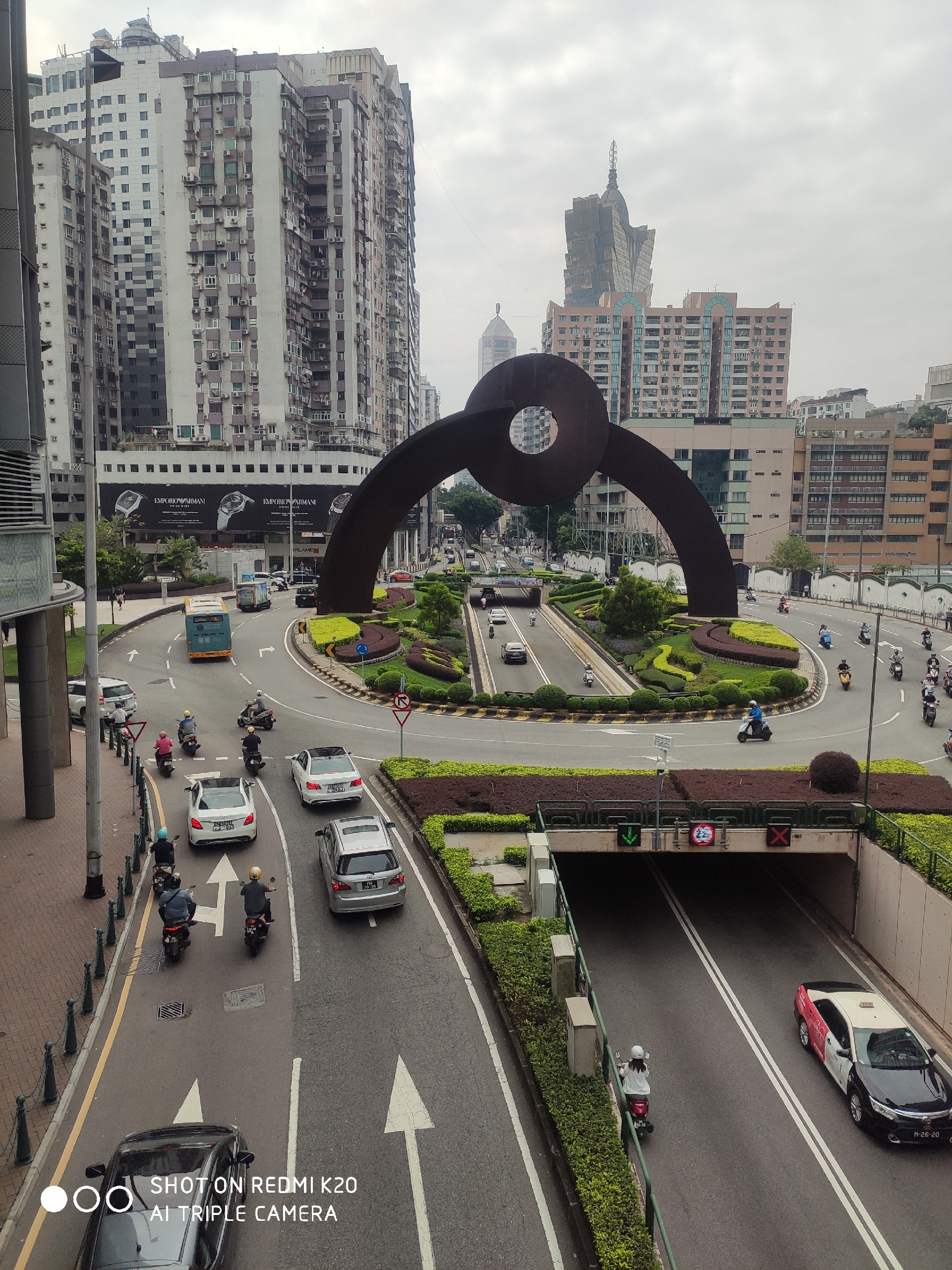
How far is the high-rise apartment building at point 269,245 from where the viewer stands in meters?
87.1

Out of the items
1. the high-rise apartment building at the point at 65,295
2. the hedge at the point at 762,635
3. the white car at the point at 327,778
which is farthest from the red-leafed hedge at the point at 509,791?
the high-rise apartment building at the point at 65,295

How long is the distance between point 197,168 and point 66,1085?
9706 centimetres

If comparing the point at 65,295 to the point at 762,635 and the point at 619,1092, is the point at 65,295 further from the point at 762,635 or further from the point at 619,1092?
the point at 619,1092

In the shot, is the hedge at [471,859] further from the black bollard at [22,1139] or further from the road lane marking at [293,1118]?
the black bollard at [22,1139]

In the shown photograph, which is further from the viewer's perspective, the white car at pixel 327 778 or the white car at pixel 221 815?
the white car at pixel 327 778

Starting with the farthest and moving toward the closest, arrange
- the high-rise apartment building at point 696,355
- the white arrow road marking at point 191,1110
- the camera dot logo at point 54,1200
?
the high-rise apartment building at point 696,355, the white arrow road marking at point 191,1110, the camera dot logo at point 54,1200

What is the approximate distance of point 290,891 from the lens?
1644cm

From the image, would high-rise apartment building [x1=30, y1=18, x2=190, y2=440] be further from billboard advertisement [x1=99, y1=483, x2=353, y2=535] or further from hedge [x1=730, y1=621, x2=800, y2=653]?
hedge [x1=730, y1=621, x2=800, y2=653]

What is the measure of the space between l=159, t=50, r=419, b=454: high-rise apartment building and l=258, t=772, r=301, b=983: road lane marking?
73629 millimetres

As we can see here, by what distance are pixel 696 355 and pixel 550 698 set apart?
14349 centimetres

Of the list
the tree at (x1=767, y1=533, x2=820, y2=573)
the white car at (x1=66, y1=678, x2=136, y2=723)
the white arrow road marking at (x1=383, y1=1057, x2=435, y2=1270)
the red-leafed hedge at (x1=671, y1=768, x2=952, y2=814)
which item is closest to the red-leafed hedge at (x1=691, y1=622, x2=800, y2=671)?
the red-leafed hedge at (x1=671, y1=768, x2=952, y2=814)

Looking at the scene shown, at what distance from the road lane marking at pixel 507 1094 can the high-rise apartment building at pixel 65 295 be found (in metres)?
89.3

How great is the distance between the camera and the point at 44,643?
20.1 meters

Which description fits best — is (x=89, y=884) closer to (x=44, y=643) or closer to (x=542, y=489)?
(x=44, y=643)
